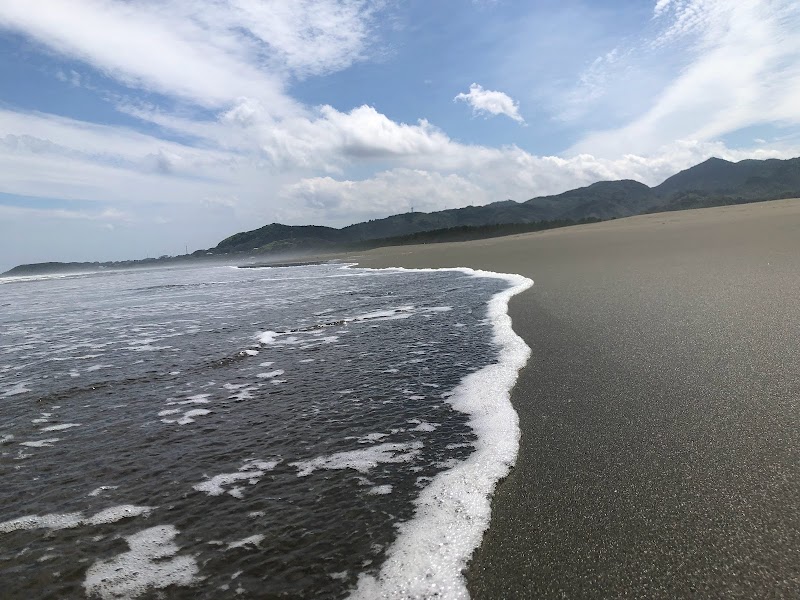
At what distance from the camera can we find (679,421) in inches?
196

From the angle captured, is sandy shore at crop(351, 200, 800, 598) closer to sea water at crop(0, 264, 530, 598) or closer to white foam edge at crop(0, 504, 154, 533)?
sea water at crop(0, 264, 530, 598)

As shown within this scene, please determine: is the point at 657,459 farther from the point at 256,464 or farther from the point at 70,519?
the point at 70,519

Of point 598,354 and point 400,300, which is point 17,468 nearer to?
point 598,354

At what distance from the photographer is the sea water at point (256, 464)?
10.9 feet

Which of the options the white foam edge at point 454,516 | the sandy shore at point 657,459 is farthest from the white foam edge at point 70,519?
the sandy shore at point 657,459

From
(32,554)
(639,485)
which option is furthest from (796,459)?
(32,554)

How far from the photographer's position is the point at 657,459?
427cm

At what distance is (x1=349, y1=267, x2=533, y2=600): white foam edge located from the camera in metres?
3.07

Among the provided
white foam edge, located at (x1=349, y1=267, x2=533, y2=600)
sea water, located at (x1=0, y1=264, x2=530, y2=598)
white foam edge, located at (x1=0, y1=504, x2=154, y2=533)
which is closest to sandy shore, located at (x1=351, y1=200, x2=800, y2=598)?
white foam edge, located at (x1=349, y1=267, x2=533, y2=600)

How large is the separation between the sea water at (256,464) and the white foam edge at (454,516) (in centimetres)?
2

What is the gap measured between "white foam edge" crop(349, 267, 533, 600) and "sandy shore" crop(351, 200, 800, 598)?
15cm

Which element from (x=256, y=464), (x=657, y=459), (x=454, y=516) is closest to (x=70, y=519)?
(x=256, y=464)

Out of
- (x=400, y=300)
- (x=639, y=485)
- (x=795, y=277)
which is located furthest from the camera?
(x=400, y=300)

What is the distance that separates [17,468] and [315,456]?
136 inches
